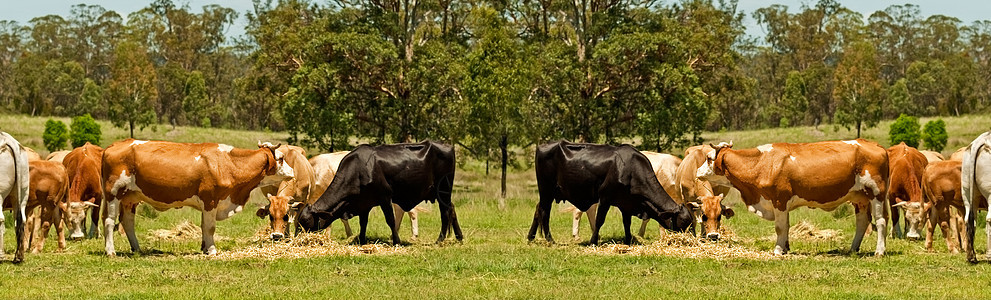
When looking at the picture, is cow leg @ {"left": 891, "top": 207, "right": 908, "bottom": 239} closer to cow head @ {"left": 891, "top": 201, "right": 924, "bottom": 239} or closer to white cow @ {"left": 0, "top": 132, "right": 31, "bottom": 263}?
cow head @ {"left": 891, "top": 201, "right": 924, "bottom": 239}

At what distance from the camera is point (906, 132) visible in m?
66.4

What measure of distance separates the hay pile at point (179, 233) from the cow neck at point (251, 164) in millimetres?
3780

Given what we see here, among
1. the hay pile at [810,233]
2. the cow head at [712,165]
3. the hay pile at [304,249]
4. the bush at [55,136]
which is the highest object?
the cow head at [712,165]

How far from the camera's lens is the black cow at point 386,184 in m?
18.8

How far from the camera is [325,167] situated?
2238 cm

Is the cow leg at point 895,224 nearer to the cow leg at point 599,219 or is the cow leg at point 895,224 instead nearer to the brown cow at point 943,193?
the brown cow at point 943,193

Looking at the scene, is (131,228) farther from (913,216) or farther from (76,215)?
(913,216)

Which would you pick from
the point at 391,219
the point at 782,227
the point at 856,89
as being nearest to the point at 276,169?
the point at 391,219

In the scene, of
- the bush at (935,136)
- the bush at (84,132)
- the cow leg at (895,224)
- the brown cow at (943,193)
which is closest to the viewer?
the brown cow at (943,193)

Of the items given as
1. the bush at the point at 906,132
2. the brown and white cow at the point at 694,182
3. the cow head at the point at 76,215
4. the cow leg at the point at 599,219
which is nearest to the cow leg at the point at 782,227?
the brown and white cow at the point at 694,182

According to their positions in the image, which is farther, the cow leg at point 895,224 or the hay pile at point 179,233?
the hay pile at point 179,233

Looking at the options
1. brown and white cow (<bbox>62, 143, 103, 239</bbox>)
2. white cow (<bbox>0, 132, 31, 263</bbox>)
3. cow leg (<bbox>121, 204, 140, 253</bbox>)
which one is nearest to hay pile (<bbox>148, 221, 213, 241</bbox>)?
brown and white cow (<bbox>62, 143, 103, 239</bbox>)

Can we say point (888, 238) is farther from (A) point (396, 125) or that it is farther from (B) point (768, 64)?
(B) point (768, 64)

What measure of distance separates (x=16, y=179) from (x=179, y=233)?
6540mm
